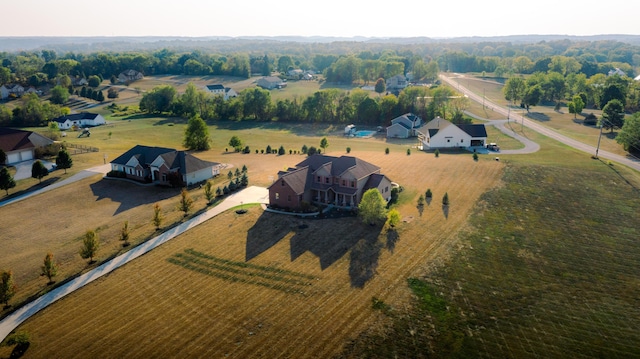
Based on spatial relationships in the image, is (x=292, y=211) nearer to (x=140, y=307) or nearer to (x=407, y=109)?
(x=140, y=307)

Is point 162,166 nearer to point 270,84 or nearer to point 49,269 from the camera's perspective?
point 49,269

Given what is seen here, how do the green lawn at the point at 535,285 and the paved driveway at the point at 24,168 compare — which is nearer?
the green lawn at the point at 535,285

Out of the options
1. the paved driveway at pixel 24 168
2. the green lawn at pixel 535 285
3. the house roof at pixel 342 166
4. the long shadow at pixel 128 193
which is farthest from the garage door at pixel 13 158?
the green lawn at pixel 535 285

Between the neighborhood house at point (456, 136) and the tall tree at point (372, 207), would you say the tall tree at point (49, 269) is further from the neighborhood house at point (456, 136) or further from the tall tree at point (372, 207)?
the neighborhood house at point (456, 136)

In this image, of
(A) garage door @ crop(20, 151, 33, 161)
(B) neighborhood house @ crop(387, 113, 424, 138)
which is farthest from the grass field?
(A) garage door @ crop(20, 151, 33, 161)

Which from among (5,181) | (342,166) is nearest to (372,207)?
(342,166)

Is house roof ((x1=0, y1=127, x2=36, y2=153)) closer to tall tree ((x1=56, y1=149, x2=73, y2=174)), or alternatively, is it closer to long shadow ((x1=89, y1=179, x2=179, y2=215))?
tall tree ((x1=56, y1=149, x2=73, y2=174))

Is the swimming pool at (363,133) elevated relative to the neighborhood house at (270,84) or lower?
lower
